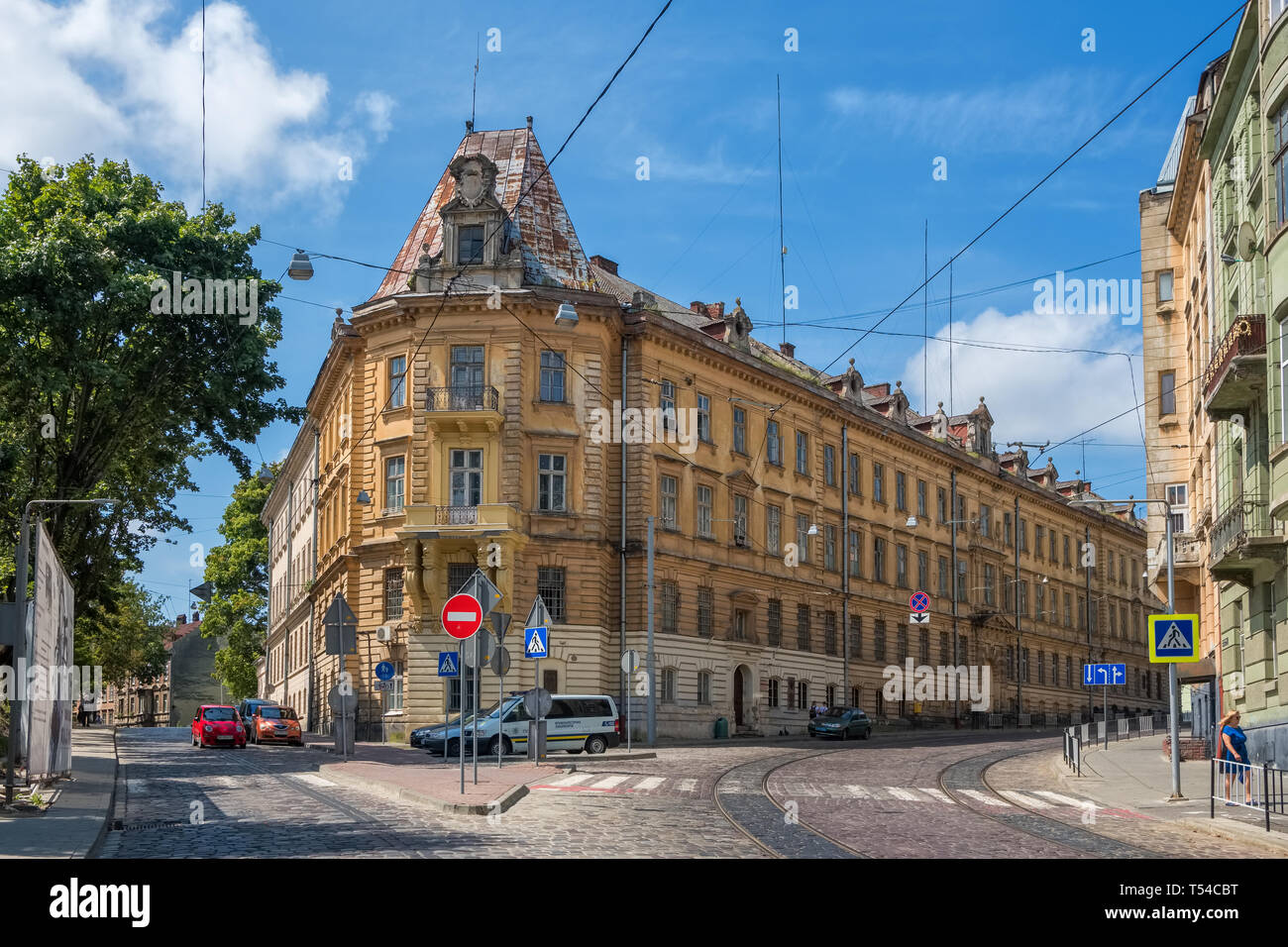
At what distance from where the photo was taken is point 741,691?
51219 millimetres

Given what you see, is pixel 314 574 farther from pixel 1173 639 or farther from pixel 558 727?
pixel 1173 639

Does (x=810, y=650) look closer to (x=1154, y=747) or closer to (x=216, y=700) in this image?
(x=1154, y=747)

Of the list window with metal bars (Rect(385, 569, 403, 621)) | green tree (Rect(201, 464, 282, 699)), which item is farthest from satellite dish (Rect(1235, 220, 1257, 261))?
green tree (Rect(201, 464, 282, 699))

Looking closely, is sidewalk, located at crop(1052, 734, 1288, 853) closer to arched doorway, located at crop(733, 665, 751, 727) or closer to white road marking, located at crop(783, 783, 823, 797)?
white road marking, located at crop(783, 783, 823, 797)

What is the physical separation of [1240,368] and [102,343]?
2651 cm

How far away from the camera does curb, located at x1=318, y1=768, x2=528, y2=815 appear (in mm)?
17312

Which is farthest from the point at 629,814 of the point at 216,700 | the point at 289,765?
the point at 216,700

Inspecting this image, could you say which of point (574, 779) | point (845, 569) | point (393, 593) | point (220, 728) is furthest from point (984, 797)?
point (845, 569)

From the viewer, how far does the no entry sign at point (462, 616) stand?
19.0 metres

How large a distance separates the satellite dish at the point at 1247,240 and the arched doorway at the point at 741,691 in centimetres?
2634

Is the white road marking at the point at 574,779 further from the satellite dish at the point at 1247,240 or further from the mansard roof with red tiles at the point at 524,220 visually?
the mansard roof with red tiles at the point at 524,220

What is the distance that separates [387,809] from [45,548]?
18.0ft

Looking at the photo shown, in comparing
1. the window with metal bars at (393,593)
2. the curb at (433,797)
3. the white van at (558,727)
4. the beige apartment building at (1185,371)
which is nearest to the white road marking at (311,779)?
the curb at (433,797)

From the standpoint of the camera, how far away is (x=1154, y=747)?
4172 cm
